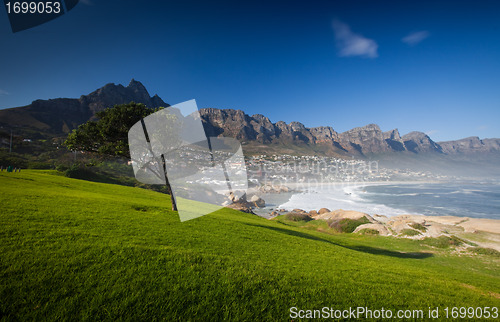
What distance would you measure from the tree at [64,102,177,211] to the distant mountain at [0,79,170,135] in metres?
119

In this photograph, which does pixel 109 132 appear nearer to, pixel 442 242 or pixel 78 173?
pixel 442 242

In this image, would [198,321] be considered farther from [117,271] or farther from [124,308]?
[117,271]

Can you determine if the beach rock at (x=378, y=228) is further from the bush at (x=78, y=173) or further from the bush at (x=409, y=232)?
the bush at (x=78, y=173)

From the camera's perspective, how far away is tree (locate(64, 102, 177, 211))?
11.8 m

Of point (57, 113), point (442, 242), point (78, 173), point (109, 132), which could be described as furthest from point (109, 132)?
point (57, 113)

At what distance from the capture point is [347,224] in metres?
29.2

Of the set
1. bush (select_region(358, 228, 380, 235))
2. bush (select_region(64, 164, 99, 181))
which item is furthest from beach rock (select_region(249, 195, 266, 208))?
bush (select_region(64, 164, 99, 181))

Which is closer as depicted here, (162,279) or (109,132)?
(162,279)

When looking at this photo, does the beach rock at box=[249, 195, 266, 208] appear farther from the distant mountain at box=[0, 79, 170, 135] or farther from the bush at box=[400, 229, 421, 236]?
the distant mountain at box=[0, 79, 170, 135]

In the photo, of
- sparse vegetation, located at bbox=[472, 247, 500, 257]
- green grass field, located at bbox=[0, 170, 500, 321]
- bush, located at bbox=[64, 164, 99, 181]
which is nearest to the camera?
green grass field, located at bbox=[0, 170, 500, 321]

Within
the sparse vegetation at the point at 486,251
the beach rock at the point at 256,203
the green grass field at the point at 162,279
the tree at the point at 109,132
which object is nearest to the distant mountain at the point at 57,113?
the beach rock at the point at 256,203

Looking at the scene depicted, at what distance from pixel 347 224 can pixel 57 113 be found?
19229 centimetres

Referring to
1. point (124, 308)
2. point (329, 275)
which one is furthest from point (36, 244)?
point (329, 275)

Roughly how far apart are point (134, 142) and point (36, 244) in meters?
7.23
